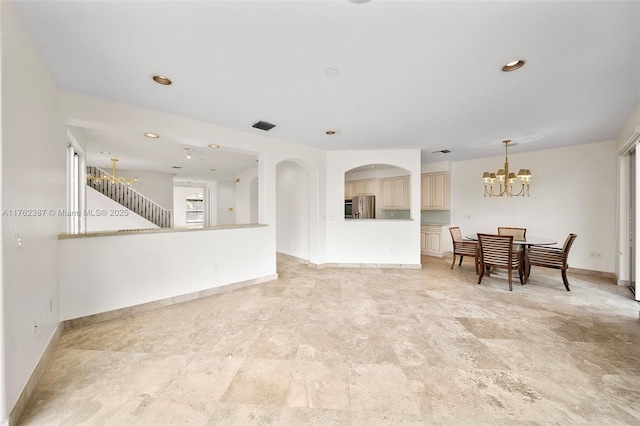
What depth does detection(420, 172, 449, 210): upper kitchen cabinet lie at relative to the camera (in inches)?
247

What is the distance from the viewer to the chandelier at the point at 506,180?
4211 millimetres

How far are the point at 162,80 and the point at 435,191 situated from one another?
6304 mm

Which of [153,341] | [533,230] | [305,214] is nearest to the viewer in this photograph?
[153,341]

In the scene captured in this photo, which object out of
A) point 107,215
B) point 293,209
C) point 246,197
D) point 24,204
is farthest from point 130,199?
point 24,204

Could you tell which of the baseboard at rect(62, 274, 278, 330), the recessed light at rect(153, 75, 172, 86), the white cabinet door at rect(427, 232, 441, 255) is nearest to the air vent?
the recessed light at rect(153, 75, 172, 86)

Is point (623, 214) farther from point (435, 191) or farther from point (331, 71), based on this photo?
point (331, 71)

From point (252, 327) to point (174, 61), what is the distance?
8.59ft

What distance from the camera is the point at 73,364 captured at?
6.32ft

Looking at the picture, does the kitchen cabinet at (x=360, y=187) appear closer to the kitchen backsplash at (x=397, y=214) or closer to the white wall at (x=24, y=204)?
the kitchen backsplash at (x=397, y=214)

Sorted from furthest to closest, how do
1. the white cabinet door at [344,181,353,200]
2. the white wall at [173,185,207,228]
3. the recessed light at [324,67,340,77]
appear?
1. the white wall at [173,185,207,228]
2. the white cabinet door at [344,181,353,200]
3. the recessed light at [324,67,340,77]

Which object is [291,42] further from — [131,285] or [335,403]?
[131,285]

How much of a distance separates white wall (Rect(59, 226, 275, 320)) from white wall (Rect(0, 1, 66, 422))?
10.1 inches

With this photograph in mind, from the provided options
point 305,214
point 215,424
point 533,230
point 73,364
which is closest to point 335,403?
point 215,424

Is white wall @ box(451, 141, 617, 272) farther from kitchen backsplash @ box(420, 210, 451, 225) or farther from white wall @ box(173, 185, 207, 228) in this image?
white wall @ box(173, 185, 207, 228)
